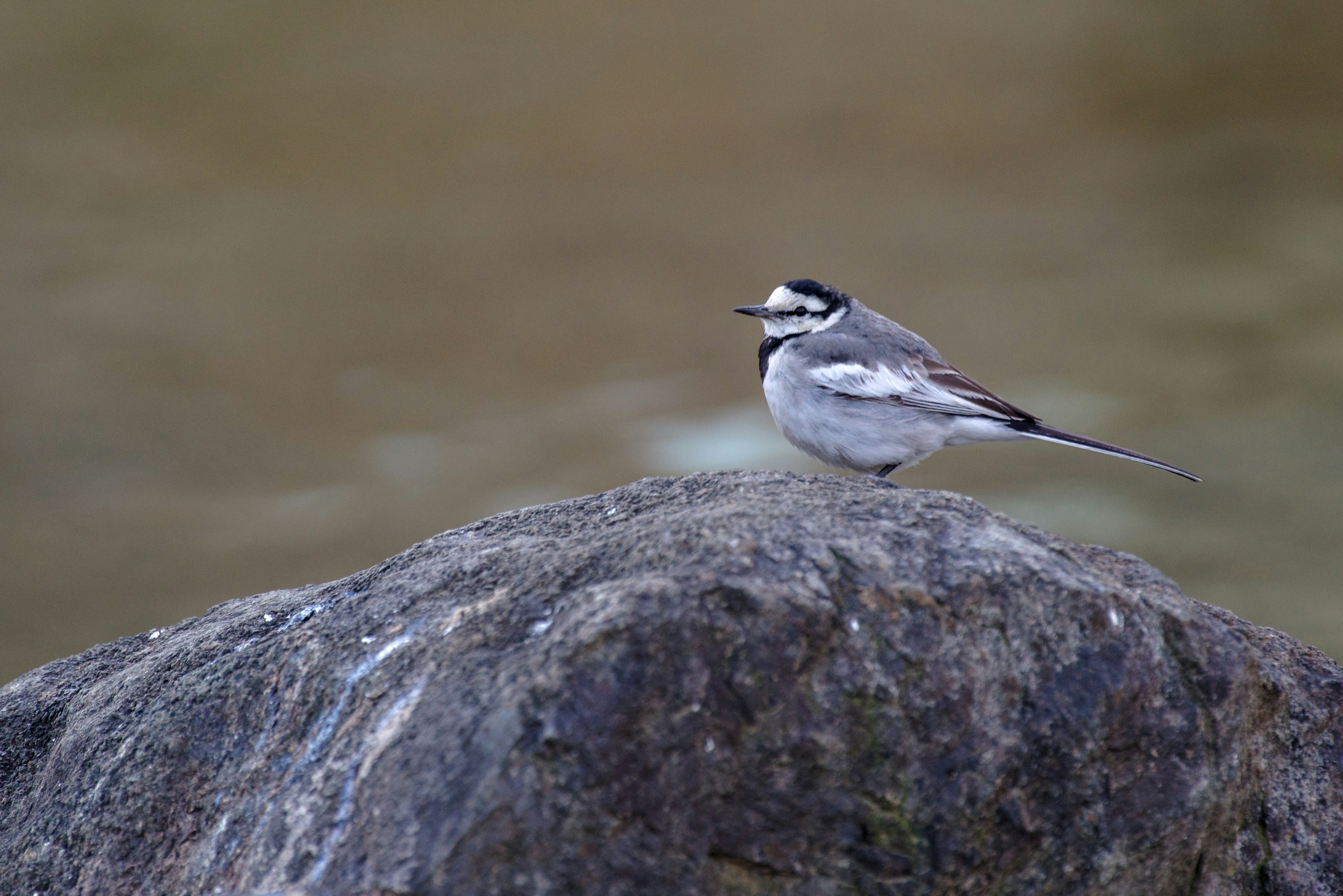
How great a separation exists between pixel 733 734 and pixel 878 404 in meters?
3.49

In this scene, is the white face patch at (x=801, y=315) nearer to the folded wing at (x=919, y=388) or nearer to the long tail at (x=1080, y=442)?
the folded wing at (x=919, y=388)

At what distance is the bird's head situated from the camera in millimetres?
7094

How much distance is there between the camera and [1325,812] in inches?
166

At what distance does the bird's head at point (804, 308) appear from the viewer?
7.09 metres

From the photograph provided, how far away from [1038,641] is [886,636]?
1.60 feet

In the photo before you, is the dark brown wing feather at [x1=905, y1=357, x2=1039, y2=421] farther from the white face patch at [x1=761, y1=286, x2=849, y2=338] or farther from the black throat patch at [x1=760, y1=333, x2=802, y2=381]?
the black throat patch at [x1=760, y1=333, x2=802, y2=381]

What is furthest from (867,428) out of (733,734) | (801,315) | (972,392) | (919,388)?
(733,734)

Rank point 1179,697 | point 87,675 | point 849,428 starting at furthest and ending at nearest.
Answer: point 849,428
point 87,675
point 1179,697

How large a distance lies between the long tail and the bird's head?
1319 mm

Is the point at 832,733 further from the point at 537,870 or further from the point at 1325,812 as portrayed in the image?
the point at 1325,812

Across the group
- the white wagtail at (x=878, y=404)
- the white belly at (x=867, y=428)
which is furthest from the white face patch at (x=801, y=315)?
the white belly at (x=867, y=428)

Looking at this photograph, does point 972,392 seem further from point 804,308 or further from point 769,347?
point 769,347

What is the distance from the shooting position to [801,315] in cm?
713

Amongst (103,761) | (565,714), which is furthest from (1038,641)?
(103,761)
